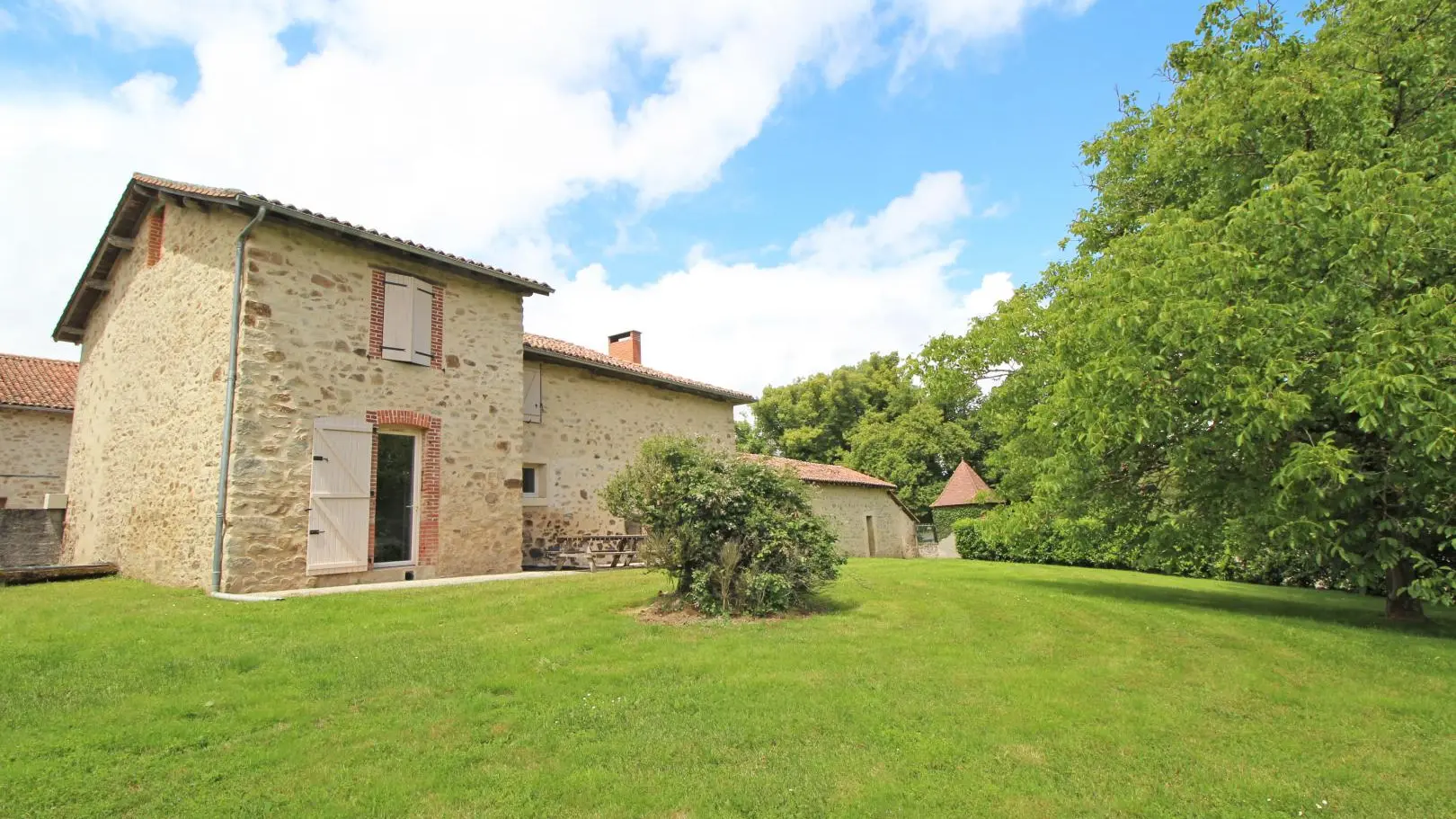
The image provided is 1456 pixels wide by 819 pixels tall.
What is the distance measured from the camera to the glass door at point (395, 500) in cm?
1046

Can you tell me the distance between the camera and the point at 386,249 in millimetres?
10820

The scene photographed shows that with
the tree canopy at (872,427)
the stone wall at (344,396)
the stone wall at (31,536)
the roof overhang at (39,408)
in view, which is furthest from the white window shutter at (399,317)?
the tree canopy at (872,427)

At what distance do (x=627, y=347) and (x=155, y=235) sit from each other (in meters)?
9.79

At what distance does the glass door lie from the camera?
10461 mm

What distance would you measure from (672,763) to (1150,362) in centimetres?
693

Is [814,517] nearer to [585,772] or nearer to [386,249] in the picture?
[585,772]

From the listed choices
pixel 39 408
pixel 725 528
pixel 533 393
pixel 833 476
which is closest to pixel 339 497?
pixel 533 393

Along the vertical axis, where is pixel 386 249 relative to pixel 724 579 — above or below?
above

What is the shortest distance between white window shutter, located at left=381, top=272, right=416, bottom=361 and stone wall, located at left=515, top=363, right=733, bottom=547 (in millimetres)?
3238

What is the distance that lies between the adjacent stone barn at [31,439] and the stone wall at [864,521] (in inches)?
736

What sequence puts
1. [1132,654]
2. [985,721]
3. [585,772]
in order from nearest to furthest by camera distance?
[585,772] → [985,721] → [1132,654]

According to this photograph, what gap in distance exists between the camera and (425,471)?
35.8 feet

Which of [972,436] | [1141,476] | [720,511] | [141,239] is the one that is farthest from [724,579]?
[972,436]

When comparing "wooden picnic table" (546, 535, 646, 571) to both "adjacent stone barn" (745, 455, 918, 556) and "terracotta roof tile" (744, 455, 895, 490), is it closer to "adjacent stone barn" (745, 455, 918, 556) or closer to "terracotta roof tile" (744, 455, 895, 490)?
"terracotta roof tile" (744, 455, 895, 490)
